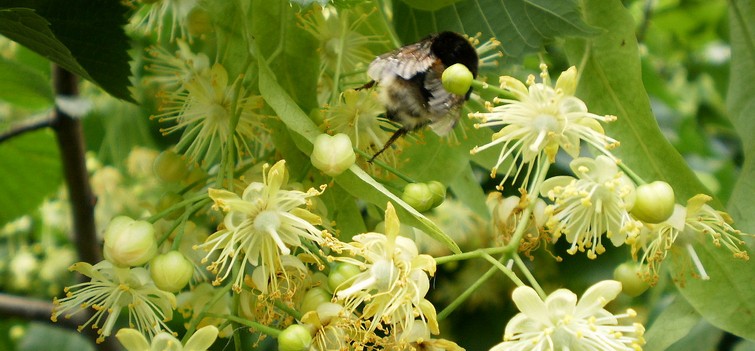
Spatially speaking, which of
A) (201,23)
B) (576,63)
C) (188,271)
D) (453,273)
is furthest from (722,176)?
(188,271)

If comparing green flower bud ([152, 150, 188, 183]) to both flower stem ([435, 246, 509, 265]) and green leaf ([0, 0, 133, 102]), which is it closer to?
green leaf ([0, 0, 133, 102])

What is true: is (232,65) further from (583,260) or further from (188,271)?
(583,260)

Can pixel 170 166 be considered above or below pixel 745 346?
above

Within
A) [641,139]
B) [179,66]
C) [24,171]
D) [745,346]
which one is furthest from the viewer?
[24,171]

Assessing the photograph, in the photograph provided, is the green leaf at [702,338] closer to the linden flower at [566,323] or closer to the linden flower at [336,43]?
the linden flower at [566,323]

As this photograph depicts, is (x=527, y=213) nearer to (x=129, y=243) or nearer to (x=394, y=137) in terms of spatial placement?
(x=394, y=137)

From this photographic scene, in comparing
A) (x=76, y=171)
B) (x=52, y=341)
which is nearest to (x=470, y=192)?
(x=76, y=171)

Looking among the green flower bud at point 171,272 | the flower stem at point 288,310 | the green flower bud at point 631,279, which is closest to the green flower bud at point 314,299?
the flower stem at point 288,310
